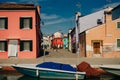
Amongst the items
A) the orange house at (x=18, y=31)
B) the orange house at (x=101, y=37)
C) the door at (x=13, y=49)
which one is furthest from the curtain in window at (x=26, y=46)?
the orange house at (x=101, y=37)

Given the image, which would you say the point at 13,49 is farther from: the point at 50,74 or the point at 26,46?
the point at 50,74

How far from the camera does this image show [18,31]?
139ft

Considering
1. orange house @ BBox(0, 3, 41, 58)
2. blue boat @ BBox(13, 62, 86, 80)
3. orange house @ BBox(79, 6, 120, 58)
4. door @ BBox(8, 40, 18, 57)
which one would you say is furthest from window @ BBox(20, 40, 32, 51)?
blue boat @ BBox(13, 62, 86, 80)

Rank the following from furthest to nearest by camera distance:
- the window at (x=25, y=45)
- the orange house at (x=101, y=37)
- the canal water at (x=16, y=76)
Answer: the orange house at (x=101, y=37) < the window at (x=25, y=45) < the canal water at (x=16, y=76)

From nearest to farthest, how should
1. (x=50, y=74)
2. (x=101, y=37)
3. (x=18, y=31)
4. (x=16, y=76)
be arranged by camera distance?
(x=50, y=74), (x=16, y=76), (x=18, y=31), (x=101, y=37)

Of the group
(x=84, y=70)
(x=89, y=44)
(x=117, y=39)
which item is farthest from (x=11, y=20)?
(x=84, y=70)

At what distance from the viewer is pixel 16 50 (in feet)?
137

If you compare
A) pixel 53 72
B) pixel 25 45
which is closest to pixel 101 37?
pixel 25 45

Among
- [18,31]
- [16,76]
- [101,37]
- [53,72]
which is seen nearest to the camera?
[53,72]

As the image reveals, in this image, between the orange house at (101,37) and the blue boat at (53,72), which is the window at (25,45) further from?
the blue boat at (53,72)

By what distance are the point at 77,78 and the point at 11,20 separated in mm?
A: 20009

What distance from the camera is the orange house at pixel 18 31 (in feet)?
138

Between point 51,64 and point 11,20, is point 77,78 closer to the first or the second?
point 51,64

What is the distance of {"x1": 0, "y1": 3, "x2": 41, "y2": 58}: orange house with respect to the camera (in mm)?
41938
